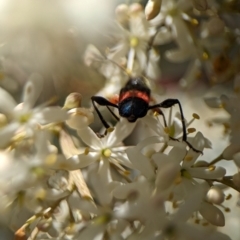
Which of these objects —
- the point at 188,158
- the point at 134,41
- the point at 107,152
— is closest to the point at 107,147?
the point at 107,152

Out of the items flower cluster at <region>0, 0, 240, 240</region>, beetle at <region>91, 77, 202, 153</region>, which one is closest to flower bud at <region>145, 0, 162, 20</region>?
flower cluster at <region>0, 0, 240, 240</region>

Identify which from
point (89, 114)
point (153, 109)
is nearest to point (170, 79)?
point (153, 109)

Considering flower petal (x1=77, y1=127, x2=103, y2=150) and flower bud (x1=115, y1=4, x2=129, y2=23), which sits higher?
flower bud (x1=115, y1=4, x2=129, y2=23)

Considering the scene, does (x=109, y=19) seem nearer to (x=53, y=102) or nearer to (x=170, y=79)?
(x=53, y=102)

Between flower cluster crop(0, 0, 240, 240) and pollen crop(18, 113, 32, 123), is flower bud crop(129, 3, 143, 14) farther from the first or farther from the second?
pollen crop(18, 113, 32, 123)

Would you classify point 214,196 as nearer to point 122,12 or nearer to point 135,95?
point 135,95

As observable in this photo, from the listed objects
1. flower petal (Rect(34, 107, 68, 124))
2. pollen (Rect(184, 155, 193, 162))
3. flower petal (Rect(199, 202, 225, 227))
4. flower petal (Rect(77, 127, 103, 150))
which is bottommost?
flower petal (Rect(199, 202, 225, 227))

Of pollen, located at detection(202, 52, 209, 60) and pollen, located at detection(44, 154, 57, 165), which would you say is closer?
pollen, located at detection(44, 154, 57, 165)

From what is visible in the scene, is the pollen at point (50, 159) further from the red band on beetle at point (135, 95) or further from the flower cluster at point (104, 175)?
the red band on beetle at point (135, 95)

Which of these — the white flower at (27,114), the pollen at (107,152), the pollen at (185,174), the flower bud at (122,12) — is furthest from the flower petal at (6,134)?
the flower bud at (122,12)
